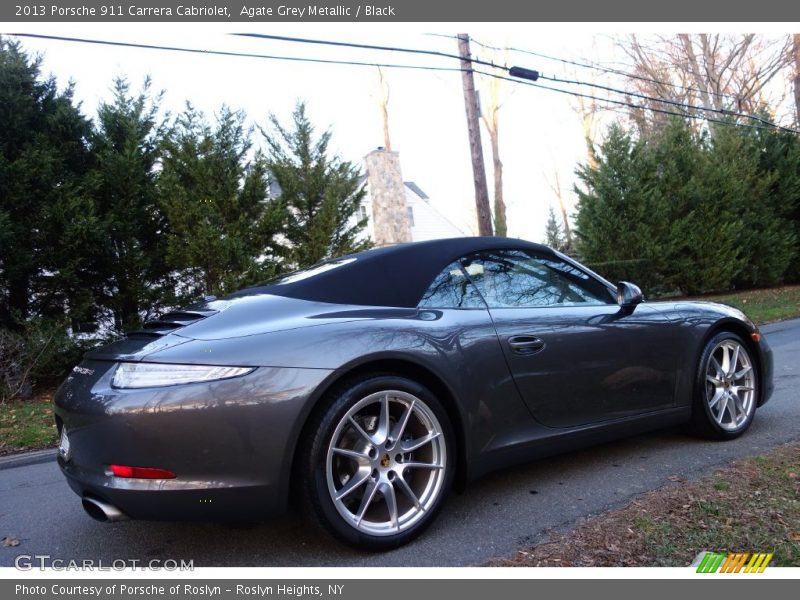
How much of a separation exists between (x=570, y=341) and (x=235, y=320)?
5.71ft

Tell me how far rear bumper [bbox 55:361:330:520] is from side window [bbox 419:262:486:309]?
0.83 m

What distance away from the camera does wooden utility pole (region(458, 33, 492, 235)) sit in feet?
40.5

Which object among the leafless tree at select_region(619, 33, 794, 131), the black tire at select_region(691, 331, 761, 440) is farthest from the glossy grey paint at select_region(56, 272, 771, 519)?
the leafless tree at select_region(619, 33, 794, 131)

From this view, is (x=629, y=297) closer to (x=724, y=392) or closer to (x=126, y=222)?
(x=724, y=392)

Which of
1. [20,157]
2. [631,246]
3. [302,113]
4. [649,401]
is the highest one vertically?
[302,113]

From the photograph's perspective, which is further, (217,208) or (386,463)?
(217,208)

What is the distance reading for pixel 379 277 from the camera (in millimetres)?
3113

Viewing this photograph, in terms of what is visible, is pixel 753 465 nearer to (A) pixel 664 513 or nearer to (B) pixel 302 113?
(A) pixel 664 513

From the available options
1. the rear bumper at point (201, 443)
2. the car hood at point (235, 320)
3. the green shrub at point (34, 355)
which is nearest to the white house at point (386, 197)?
the green shrub at point (34, 355)

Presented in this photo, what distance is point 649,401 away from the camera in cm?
375

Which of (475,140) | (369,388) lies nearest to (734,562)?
(369,388)

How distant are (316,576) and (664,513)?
1.61 meters

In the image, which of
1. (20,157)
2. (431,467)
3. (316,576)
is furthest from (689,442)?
(20,157)

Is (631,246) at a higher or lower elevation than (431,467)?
higher
